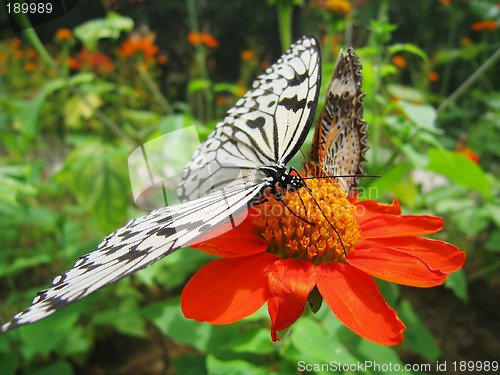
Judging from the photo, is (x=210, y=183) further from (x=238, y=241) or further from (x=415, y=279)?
(x=415, y=279)

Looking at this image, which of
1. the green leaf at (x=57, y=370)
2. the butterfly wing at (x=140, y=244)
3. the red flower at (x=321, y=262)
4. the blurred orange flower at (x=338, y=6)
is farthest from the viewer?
the blurred orange flower at (x=338, y=6)

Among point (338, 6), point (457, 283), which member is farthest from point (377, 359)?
point (338, 6)

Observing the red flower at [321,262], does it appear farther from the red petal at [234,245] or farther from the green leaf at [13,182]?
the green leaf at [13,182]

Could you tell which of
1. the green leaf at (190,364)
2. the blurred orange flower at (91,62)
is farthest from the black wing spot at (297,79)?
the blurred orange flower at (91,62)

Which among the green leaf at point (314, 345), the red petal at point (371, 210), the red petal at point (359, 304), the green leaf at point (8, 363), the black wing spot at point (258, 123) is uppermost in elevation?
the black wing spot at point (258, 123)

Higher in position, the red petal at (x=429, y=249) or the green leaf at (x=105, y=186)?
the red petal at (x=429, y=249)
